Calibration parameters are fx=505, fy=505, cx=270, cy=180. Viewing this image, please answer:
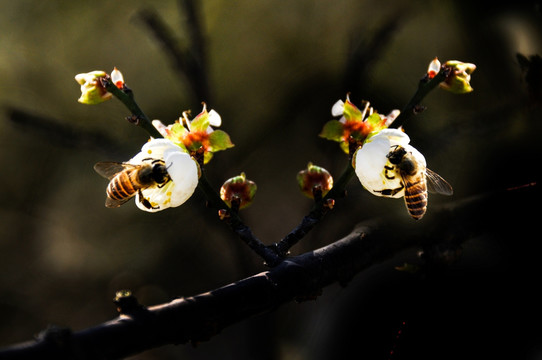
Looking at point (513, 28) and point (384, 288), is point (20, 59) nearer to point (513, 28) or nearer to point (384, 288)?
point (384, 288)

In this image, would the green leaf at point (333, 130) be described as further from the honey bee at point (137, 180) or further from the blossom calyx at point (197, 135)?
the honey bee at point (137, 180)

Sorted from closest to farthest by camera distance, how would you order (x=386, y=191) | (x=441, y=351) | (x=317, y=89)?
(x=386, y=191) < (x=441, y=351) < (x=317, y=89)

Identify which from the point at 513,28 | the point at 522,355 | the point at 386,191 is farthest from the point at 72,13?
the point at 522,355

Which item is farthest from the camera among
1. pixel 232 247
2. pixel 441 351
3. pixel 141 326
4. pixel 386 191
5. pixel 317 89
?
pixel 317 89

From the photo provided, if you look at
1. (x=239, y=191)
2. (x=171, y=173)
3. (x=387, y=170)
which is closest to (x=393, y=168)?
(x=387, y=170)

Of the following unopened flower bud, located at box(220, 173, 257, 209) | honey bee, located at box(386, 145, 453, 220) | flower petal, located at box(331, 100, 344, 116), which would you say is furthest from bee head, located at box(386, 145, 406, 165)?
unopened flower bud, located at box(220, 173, 257, 209)

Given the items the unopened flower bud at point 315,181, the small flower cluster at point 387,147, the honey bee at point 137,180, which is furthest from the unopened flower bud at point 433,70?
the honey bee at point 137,180

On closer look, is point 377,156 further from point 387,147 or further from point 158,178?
point 158,178
